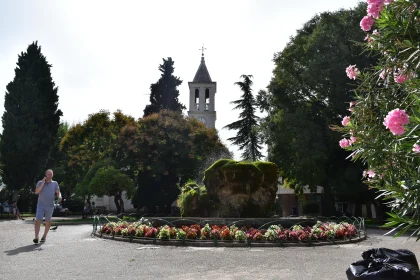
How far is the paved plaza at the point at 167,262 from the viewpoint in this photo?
22.1 feet

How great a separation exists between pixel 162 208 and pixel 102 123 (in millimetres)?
9810

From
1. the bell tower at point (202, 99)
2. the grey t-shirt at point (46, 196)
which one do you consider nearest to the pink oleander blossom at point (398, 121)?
the grey t-shirt at point (46, 196)

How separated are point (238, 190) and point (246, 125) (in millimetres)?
28678

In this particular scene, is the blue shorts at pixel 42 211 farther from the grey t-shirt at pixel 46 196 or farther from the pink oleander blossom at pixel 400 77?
the pink oleander blossom at pixel 400 77

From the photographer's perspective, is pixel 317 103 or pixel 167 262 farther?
pixel 317 103

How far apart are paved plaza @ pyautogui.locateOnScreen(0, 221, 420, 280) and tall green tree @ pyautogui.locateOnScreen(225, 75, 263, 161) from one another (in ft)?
103

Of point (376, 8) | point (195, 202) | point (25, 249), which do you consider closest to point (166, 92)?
point (195, 202)

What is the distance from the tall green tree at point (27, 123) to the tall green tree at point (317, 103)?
2043 centimetres

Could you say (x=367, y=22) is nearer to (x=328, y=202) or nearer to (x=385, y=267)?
(x=385, y=267)

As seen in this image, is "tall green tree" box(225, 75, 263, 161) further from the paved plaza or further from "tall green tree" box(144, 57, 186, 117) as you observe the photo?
the paved plaza

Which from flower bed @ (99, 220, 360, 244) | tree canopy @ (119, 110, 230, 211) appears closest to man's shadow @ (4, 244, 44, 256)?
flower bed @ (99, 220, 360, 244)

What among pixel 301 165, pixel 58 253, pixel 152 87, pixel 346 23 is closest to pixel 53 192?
pixel 58 253

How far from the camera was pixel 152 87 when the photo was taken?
49688 millimetres

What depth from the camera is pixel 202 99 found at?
56.5m
